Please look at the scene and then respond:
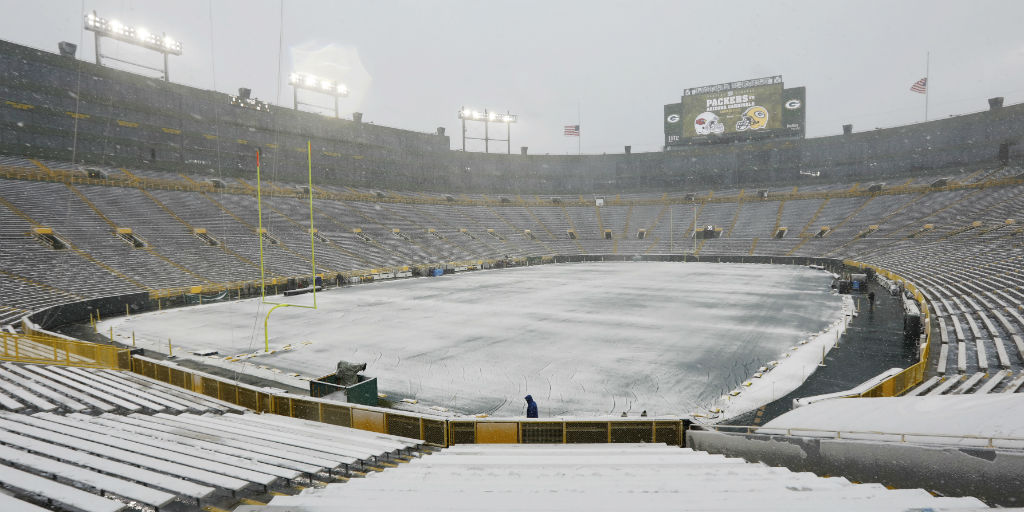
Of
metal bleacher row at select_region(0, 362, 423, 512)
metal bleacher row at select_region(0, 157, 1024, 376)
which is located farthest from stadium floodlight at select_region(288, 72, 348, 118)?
metal bleacher row at select_region(0, 362, 423, 512)

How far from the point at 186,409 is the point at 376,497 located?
7533 millimetres

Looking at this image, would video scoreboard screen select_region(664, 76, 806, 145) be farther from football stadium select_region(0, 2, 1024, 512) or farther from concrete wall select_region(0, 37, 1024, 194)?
concrete wall select_region(0, 37, 1024, 194)

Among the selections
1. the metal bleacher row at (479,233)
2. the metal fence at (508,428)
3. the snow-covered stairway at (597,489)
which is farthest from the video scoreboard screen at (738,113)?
the snow-covered stairway at (597,489)

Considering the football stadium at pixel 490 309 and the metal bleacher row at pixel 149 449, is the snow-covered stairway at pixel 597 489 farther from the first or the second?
the metal bleacher row at pixel 149 449

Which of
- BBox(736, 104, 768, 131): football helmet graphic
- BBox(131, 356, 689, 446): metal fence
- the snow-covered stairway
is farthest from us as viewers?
BBox(736, 104, 768, 131): football helmet graphic

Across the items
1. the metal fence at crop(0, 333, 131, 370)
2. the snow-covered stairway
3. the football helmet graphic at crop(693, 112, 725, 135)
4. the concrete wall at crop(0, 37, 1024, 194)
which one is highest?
the football helmet graphic at crop(693, 112, 725, 135)

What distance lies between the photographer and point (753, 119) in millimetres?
64500

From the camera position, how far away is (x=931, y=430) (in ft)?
21.7

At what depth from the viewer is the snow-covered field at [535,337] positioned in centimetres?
1386

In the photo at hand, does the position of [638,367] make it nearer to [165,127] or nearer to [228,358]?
[228,358]

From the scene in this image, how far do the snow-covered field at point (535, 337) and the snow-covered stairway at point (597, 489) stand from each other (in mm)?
5542

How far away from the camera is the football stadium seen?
598 centimetres

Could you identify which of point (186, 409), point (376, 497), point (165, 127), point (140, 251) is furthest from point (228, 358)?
point (165, 127)

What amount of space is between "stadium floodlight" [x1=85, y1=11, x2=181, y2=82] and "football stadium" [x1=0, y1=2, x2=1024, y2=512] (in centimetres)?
26
